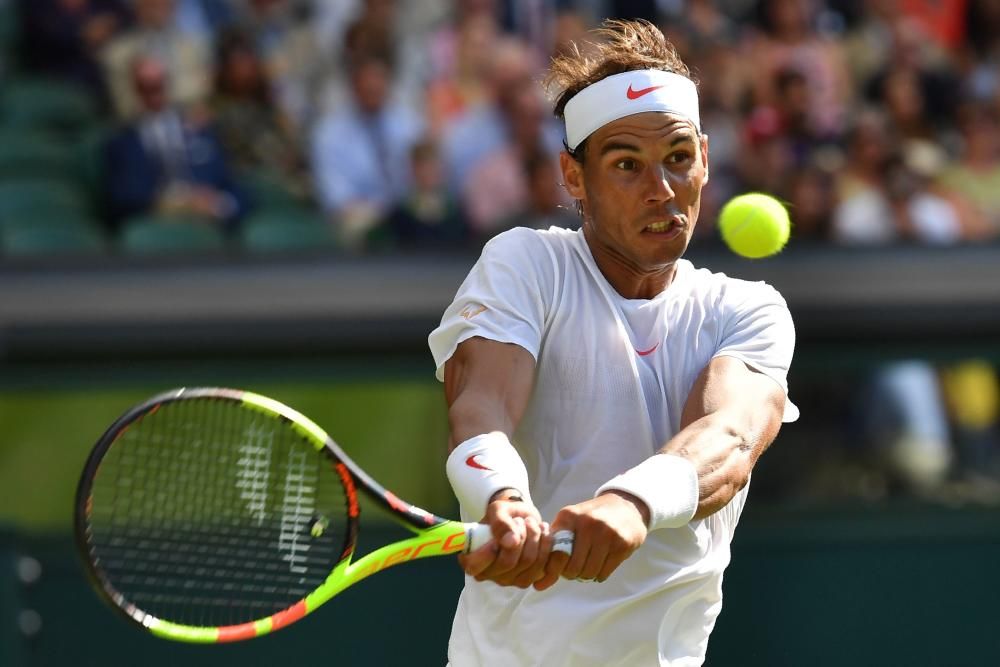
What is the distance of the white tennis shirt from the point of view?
3496mm

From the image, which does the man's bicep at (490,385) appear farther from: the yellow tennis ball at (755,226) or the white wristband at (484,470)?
the yellow tennis ball at (755,226)

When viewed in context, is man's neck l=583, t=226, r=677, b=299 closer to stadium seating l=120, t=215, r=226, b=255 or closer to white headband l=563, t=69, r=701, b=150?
white headband l=563, t=69, r=701, b=150

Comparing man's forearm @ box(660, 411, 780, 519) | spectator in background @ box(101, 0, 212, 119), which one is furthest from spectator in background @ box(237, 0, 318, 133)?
man's forearm @ box(660, 411, 780, 519)

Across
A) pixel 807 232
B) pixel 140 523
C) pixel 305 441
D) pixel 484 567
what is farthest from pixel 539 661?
pixel 807 232

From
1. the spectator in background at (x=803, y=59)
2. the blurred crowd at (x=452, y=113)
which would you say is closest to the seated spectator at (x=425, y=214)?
the blurred crowd at (x=452, y=113)

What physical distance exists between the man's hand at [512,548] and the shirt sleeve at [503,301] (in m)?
0.47

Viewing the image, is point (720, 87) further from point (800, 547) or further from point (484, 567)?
point (484, 567)

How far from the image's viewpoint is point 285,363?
7781 millimetres

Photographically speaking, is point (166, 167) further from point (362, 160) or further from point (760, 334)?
point (760, 334)

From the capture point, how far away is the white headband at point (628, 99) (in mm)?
3609

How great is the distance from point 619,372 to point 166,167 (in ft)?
17.0

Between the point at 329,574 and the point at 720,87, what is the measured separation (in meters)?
6.00

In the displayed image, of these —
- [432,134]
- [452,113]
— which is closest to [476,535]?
[432,134]

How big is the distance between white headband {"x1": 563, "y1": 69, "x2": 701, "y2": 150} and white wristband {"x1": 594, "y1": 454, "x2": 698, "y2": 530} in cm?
83
